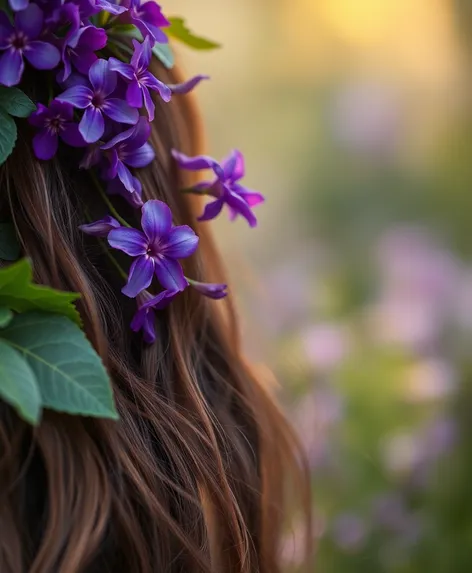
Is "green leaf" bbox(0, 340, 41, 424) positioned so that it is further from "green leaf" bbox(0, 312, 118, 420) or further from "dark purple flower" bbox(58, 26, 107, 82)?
"dark purple flower" bbox(58, 26, 107, 82)

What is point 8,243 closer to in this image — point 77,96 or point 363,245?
point 77,96

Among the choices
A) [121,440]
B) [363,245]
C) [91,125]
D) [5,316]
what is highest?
[91,125]

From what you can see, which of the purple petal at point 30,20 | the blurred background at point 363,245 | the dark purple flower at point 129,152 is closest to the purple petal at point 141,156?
the dark purple flower at point 129,152

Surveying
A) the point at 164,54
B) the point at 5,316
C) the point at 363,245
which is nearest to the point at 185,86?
the point at 164,54

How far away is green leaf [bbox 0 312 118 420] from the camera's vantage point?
0.45 metres

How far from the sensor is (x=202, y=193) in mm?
617

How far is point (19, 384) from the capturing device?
423 millimetres

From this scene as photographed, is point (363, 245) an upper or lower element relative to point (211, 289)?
lower

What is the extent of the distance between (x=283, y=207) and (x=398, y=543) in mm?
806

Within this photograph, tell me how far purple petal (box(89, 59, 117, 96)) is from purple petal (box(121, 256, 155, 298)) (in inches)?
4.5

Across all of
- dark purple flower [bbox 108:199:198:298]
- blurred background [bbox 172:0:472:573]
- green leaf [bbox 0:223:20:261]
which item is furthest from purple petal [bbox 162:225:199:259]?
blurred background [bbox 172:0:472:573]

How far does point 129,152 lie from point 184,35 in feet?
0.43

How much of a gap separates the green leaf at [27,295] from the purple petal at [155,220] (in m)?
0.08

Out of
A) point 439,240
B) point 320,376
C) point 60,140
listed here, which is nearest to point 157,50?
point 60,140
